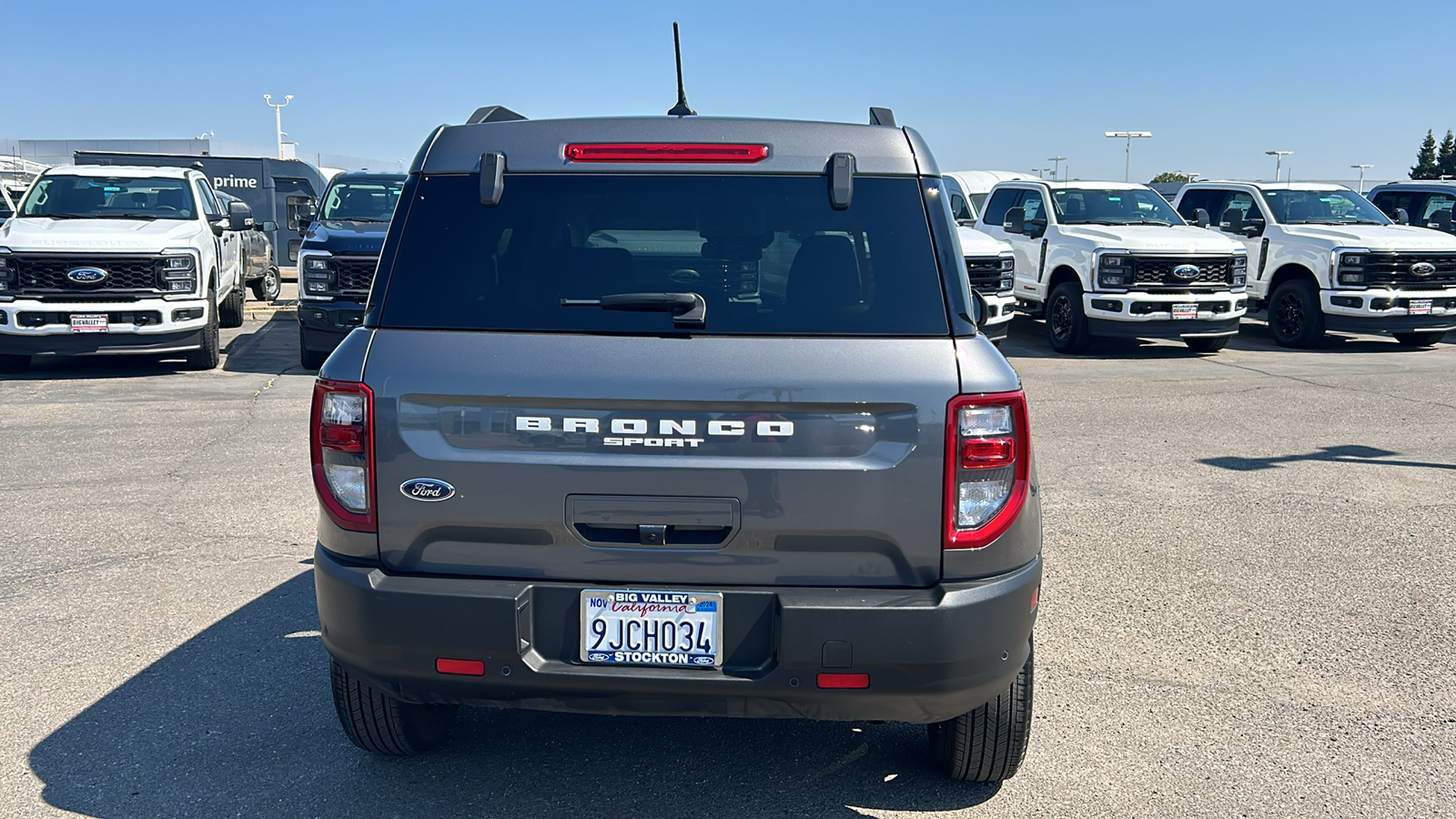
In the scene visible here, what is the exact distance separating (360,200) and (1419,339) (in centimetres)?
1400

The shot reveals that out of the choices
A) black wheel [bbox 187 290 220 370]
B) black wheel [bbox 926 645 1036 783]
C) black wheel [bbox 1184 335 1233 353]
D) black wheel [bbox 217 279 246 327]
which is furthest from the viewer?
black wheel [bbox 217 279 246 327]

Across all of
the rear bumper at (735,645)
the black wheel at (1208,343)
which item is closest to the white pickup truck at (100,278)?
the rear bumper at (735,645)

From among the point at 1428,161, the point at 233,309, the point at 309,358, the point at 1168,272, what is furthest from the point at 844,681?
the point at 1428,161

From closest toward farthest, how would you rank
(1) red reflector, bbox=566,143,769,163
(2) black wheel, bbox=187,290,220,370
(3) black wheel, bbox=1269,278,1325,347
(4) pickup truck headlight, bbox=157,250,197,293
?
(1) red reflector, bbox=566,143,769,163, (4) pickup truck headlight, bbox=157,250,197,293, (2) black wheel, bbox=187,290,220,370, (3) black wheel, bbox=1269,278,1325,347

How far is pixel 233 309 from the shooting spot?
16438 mm

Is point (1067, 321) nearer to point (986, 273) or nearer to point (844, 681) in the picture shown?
point (986, 273)

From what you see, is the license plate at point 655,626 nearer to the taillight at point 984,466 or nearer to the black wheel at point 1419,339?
the taillight at point 984,466

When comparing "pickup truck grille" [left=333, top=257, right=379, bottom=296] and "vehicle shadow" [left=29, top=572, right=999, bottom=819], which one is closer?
"vehicle shadow" [left=29, top=572, right=999, bottom=819]

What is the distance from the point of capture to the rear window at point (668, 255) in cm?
318

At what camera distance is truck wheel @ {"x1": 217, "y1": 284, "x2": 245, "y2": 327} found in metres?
16.2

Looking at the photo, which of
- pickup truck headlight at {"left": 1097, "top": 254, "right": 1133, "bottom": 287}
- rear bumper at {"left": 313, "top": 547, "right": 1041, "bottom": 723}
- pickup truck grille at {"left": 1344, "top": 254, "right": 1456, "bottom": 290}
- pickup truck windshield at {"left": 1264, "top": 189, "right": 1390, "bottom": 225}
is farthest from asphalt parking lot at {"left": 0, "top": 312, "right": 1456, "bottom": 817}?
pickup truck windshield at {"left": 1264, "top": 189, "right": 1390, "bottom": 225}

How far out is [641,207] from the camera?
11.1 feet

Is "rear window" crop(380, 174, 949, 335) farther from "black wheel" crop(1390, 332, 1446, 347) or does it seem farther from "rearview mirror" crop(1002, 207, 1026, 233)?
"black wheel" crop(1390, 332, 1446, 347)

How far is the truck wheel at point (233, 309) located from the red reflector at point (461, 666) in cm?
1416
